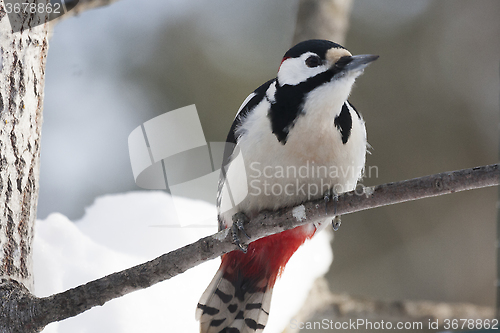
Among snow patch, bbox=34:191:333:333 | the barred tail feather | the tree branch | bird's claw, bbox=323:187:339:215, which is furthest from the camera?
the barred tail feather

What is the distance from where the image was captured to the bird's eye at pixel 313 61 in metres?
1.13

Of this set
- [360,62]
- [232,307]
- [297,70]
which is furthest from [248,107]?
[232,307]

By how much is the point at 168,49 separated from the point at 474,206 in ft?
6.46

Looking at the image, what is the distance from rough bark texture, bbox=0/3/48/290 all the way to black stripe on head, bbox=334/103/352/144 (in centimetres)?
78

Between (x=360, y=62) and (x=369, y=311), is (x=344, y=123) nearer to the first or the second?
(x=360, y=62)

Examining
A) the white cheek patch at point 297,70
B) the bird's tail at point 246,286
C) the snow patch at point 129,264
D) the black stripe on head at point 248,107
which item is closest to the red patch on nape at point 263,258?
the bird's tail at point 246,286

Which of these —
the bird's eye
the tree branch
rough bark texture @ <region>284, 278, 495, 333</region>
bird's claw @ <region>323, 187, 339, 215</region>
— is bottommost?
the tree branch

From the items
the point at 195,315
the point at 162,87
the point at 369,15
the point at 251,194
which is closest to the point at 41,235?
the point at 195,315

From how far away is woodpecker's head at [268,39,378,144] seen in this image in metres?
1.09

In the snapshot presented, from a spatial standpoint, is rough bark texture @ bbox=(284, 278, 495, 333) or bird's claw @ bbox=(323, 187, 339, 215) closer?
bird's claw @ bbox=(323, 187, 339, 215)

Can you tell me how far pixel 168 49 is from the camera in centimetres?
Result: 240

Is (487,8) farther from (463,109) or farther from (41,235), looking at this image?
(41,235)

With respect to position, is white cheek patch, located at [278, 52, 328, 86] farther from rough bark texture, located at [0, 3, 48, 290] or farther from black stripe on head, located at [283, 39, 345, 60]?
rough bark texture, located at [0, 3, 48, 290]

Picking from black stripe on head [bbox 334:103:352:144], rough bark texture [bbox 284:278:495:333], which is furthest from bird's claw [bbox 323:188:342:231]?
rough bark texture [bbox 284:278:495:333]
